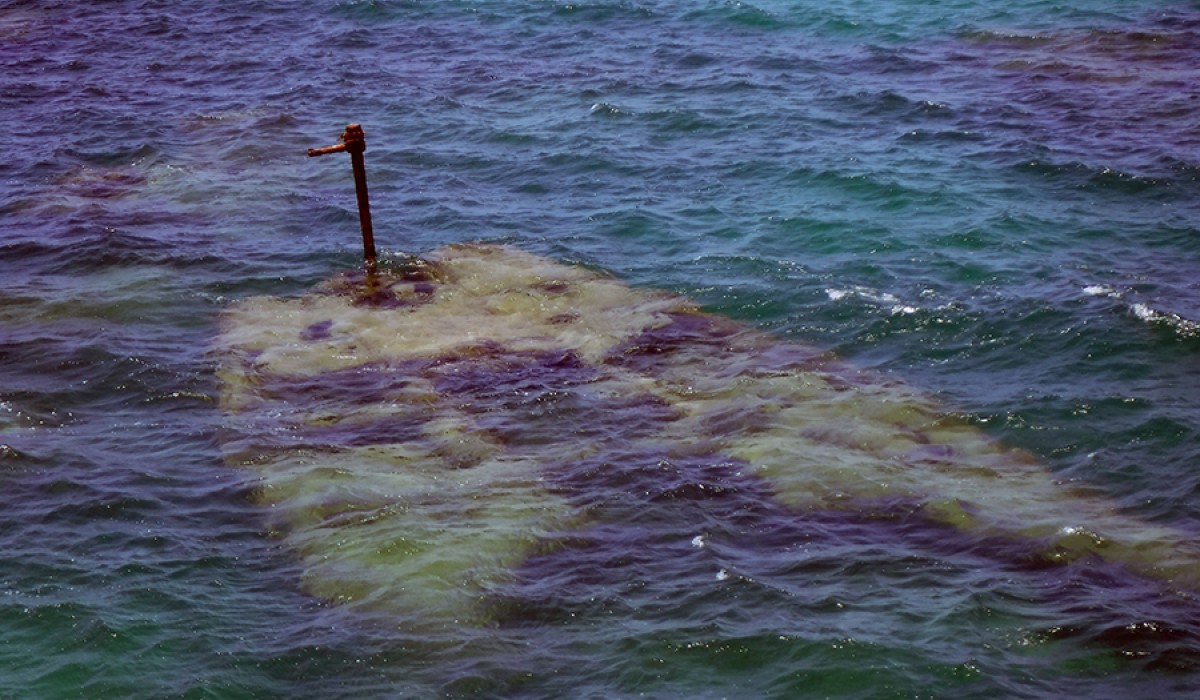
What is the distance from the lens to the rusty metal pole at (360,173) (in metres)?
20.8

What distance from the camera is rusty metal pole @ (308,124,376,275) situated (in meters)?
20.8

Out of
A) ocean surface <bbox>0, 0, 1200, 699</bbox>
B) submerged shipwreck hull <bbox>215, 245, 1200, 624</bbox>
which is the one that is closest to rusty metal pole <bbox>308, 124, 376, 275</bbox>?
submerged shipwreck hull <bbox>215, 245, 1200, 624</bbox>

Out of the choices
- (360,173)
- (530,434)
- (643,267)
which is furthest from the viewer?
(643,267)

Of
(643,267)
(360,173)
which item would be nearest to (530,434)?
(643,267)

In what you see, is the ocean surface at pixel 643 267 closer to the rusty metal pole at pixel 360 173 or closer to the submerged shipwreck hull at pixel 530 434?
the submerged shipwreck hull at pixel 530 434

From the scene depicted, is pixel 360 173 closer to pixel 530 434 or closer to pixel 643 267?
pixel 643 267

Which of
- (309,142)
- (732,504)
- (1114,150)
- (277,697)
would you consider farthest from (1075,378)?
(309,142)

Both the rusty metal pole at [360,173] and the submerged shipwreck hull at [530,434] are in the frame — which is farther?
the rusty metal pole at [360,173]

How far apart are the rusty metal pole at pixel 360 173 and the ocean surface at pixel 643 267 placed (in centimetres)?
91

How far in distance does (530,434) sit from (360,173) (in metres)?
6.19

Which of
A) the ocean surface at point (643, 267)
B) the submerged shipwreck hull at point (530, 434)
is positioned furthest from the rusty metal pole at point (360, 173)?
the ocean surface at point (643, 267)

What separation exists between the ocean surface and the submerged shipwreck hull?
462mm

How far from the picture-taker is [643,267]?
72.9 feet

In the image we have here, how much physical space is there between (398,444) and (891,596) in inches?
251
